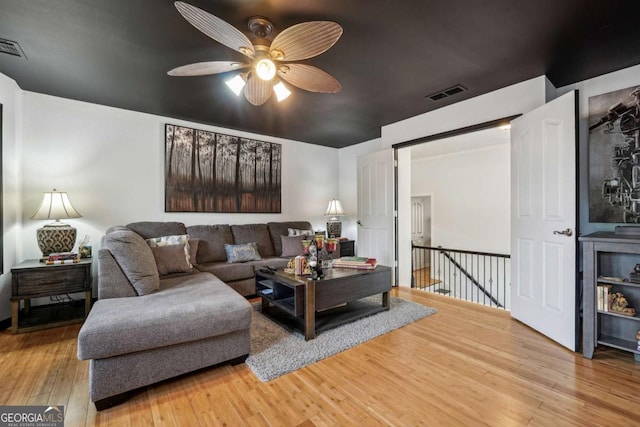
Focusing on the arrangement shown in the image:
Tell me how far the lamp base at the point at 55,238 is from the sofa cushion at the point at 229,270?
4.52ft

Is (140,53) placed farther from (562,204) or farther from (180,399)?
(562,204)

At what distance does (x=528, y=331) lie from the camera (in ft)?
8.90

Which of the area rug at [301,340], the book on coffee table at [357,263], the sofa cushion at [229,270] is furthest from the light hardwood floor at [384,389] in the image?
the sofa cushion at [229,270]

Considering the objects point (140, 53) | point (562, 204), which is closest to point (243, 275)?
point (140, 53)

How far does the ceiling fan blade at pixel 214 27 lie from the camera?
4.98ft

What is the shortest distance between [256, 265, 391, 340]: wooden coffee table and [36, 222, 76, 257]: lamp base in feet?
6.89

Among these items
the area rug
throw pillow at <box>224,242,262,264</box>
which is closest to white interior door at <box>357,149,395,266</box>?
the area rug

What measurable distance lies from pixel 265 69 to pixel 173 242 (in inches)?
92.9

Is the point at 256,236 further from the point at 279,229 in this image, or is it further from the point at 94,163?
the point at 94,163

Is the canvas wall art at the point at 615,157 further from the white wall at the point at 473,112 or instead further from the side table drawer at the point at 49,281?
the side table drawer at the point at 49,281

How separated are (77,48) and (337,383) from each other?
3.31 meters

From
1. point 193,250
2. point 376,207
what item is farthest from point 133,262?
point 376,207

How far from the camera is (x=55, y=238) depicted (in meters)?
2.99

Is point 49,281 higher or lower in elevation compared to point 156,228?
lower
